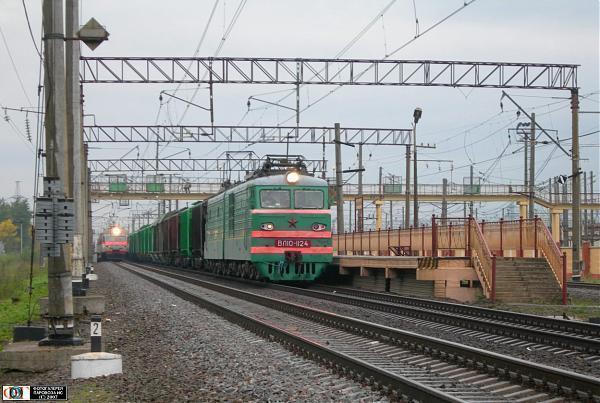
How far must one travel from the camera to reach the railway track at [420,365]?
28.6 feet

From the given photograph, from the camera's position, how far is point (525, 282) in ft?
71.2

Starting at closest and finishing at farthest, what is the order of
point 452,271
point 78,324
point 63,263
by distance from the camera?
point 63,263, point 78,324, point 452,271

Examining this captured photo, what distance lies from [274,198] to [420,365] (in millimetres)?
16514

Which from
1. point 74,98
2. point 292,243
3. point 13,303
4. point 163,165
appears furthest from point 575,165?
point 163,165

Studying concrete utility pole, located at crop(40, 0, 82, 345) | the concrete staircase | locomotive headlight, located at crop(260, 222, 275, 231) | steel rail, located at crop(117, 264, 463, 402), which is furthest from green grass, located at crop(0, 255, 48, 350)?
the concrete staircase

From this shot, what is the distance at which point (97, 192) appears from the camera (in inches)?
3137

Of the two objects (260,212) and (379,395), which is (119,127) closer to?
(260,212)

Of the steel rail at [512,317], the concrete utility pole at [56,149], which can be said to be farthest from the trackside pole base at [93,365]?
the steel rail at [512,317]

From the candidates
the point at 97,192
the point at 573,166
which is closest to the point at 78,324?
the point at 573,166

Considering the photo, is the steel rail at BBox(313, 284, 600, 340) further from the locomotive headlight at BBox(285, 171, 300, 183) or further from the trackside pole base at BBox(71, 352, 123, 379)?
the trackside pole base at BBox(71, 352, 123, 379)

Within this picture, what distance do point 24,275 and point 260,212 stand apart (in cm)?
1714

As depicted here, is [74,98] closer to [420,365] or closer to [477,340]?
[477,340]

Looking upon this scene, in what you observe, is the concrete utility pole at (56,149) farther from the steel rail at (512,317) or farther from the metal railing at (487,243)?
the metal railing at (487,243)

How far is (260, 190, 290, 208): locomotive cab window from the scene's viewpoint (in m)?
26.8
